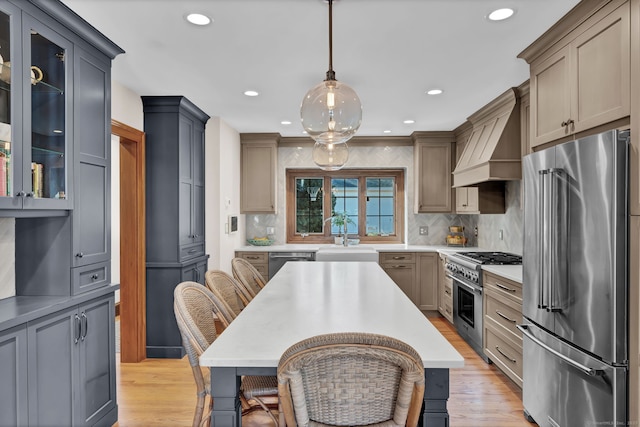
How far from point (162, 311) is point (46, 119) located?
7.42 ft

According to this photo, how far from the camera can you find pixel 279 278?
9.53ft

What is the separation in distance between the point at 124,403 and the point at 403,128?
4.19m

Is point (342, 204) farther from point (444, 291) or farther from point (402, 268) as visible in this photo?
point (444, 291)

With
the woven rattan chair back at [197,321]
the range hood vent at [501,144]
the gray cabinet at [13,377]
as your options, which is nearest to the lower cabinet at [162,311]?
the woven rattan chair back at [197,321]

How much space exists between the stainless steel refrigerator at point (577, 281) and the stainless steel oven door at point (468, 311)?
1190mm

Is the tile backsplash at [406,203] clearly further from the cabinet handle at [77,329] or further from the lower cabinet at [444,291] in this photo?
the cabinet handle at [77,329]

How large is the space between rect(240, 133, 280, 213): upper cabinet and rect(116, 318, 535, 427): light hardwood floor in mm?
2351

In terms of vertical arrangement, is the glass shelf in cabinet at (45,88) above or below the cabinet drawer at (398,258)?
above

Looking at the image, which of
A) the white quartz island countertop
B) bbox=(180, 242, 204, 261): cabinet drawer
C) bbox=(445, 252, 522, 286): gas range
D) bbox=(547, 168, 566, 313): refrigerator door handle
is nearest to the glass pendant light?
the white quartz island countertop

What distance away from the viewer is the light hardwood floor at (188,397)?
256 cm

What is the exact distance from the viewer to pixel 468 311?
3.98m

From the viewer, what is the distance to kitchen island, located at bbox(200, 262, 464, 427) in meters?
1.33

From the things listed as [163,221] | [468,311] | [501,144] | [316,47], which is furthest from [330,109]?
[468,311]

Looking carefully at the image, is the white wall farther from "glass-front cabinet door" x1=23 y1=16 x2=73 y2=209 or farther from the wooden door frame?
"glass-front cabinet door" x1=23 y1=16 x2=73 y2=209
